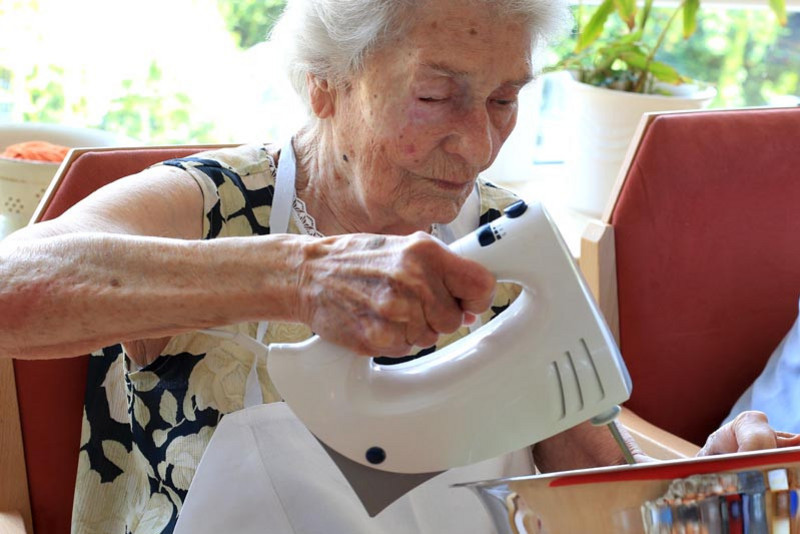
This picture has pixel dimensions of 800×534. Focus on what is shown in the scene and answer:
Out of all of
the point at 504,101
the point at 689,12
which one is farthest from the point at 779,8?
the point at 504,101

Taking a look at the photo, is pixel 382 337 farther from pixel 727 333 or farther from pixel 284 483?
pixel 727 333

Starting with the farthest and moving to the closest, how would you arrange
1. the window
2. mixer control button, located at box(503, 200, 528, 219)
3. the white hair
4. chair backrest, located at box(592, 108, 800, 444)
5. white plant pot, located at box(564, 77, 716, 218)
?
the window < white plant pot, located at box(564, 77, 716, 218) < chair backrest, located at box(592, 108, 800, 444) < the white hair < mixer control button, located at box(503, 200, 528, 219)

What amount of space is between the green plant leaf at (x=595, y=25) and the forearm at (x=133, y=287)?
1374mm

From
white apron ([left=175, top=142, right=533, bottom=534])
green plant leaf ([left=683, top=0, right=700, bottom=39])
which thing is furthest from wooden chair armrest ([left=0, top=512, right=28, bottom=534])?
green plant leaf ([left=683, top=0, right=700, bottom=39])

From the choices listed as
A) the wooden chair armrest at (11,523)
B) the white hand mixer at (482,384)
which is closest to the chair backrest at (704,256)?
the white hand mixer at (482,384)

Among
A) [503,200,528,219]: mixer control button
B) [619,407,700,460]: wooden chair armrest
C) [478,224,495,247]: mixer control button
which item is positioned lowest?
[619,407,700,460]: wooden chair armrest

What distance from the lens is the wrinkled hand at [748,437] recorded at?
3.34ft

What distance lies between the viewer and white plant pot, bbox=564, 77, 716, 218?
1.96 metres

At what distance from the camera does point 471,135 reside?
1038mm

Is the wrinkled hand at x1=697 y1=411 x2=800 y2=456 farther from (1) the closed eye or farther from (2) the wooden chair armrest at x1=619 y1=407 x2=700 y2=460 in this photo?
(1) the closed eye

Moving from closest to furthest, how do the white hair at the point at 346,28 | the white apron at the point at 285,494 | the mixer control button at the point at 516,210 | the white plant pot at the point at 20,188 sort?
the mixer control button at the point at 516,210 → the white apron at the point at 285,494 → the white hair at the point at 346,28 → the white plant pot at the point at 20,188

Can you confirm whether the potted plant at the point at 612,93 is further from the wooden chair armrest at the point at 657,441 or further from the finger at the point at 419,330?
the finger at the point at 419,330

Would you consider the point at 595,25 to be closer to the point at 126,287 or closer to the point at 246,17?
the point at 246,17

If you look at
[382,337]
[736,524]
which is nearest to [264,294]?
[382,337]
